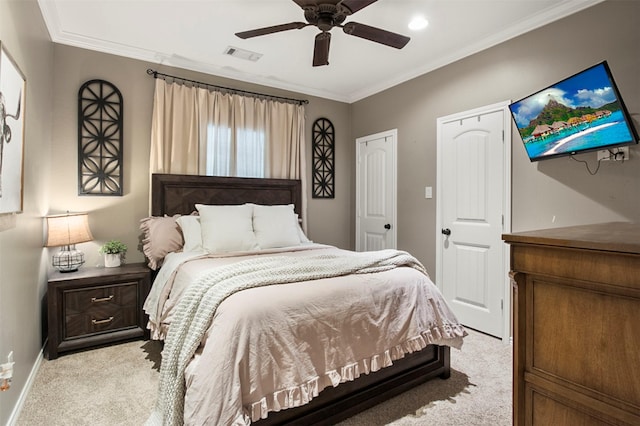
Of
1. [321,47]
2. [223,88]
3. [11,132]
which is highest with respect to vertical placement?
[223,88]

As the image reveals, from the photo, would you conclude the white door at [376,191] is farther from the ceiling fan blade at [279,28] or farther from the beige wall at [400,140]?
the ceiling fan blade at [279,28]

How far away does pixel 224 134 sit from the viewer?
3977mm

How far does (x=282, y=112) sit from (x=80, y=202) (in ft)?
8.12

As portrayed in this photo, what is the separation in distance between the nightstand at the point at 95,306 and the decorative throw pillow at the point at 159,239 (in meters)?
0.15

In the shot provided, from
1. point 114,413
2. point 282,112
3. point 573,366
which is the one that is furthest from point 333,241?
point 573,366

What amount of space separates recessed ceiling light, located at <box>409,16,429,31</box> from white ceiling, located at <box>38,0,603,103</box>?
45 mm

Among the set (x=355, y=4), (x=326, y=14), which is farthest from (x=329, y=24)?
(x=355, y=4)

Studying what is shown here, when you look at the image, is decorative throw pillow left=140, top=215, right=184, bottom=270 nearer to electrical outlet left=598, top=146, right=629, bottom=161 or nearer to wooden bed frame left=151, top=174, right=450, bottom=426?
wooden bed frame left=151, top=174, right=450, bottom=426

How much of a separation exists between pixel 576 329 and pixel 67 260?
→ 11.7 feet

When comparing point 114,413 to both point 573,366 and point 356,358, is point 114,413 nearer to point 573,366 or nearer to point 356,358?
point 356,358

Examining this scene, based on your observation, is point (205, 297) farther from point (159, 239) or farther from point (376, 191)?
point (376, 191)

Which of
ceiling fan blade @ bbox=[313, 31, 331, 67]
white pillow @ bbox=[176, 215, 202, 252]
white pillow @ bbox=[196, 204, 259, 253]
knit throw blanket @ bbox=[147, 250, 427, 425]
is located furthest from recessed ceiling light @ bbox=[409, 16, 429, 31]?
white pillow @ bbox=[176, 215, 202, 252]

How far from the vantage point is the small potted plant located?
3183 mm

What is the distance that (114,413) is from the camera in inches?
76.9
